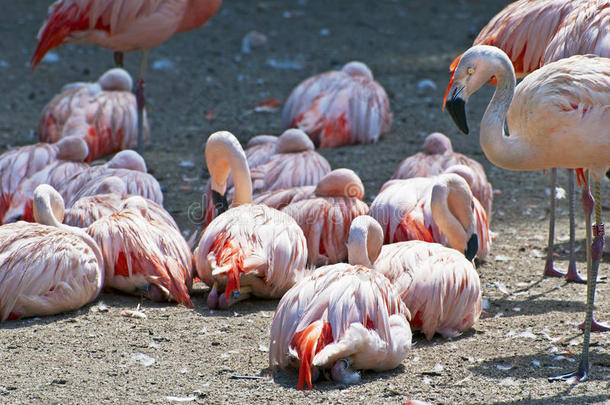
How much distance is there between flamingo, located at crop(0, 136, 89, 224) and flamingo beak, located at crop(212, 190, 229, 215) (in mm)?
1112

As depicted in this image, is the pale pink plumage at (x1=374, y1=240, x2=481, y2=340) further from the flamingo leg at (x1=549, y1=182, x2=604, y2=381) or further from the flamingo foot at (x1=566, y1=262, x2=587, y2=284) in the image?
the flamingo foot at (x1=566, y1=262, x2=587, y2=284)

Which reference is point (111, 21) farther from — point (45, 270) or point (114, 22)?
point (45, 270)

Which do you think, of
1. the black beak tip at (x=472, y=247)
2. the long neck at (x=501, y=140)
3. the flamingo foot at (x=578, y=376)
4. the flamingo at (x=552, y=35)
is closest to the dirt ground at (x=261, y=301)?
the flamingo foot at (x=578, y=376)

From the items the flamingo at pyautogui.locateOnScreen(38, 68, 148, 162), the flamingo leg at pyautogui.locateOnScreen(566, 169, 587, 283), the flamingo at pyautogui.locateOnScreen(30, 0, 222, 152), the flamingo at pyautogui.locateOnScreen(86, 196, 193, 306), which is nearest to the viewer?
the flamingo at pyautogui.locateOnScreen(86, 196, 193, 306)

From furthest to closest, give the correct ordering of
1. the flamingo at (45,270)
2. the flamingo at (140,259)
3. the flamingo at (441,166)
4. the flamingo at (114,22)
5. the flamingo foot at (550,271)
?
the flamingo at (114,22) < the flamingo at (441,166) < the flamingo foot at (550,271) < the flamingo at (140,259) < the flamingo at (45,270)

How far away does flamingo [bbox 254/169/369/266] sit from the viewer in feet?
16.8

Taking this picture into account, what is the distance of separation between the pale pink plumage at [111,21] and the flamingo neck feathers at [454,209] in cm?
286

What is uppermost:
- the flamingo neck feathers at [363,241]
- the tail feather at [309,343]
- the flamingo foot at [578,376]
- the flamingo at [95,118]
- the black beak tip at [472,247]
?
the flamingo at [95,118]

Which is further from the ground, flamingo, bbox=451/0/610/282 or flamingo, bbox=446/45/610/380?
flamingo, bbox=451/0/610/282

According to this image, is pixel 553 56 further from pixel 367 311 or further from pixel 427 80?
pixel 427 80

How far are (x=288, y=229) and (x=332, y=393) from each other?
1.43 meters

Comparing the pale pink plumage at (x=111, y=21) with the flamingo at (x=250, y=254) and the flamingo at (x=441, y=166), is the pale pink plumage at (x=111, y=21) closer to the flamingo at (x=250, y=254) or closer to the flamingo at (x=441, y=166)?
the flamingo at (x=441, y=166)

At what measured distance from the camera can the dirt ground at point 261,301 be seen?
141 inches

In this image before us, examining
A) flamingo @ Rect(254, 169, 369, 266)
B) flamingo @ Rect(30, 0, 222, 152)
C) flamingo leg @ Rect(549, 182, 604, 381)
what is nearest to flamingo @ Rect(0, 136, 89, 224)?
flamingo @ Rect(30, 0, 222, 152)
